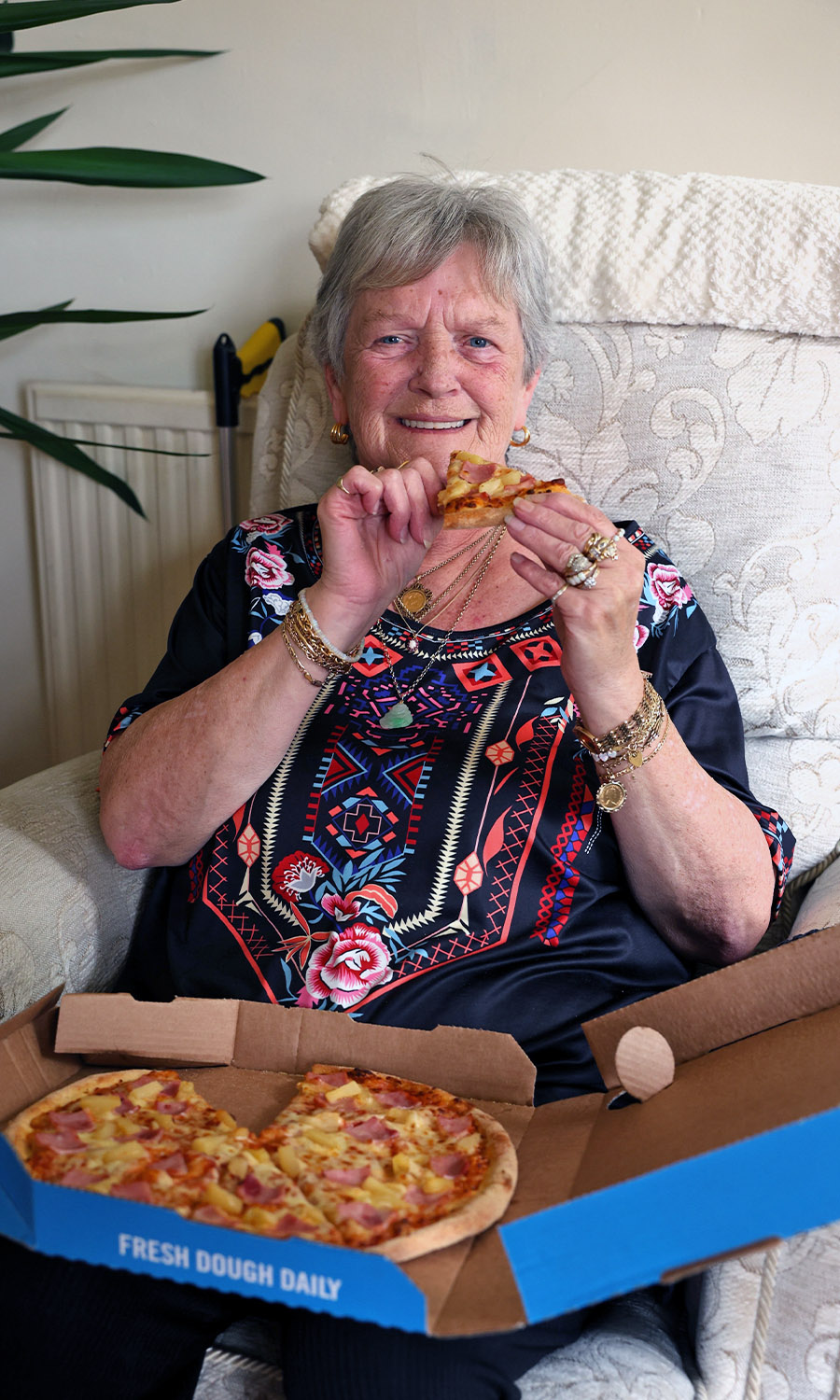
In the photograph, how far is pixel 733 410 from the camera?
1.35 meters

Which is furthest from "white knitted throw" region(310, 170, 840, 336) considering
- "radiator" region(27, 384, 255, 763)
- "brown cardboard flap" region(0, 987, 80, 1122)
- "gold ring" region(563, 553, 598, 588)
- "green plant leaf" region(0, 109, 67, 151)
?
"brown cardboard flap" region(0, 987, 80, 1122)

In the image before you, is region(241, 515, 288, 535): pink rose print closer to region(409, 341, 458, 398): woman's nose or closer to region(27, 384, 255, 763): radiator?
region(409, 341, 458, 398): woman's nose

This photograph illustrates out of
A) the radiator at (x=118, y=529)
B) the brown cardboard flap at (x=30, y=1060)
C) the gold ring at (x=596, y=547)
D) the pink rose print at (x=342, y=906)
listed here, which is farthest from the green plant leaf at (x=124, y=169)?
the brown cardboard flap at (x=30, y=1060)

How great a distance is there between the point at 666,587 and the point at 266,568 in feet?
1.51

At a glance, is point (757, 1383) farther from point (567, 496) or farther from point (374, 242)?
point (374, 242)

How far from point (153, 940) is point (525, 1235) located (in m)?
0.74

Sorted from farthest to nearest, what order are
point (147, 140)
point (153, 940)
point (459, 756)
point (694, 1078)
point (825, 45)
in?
point (147, 140) → point (825, 45) → point (153, 940) → point (459, 756) → point (694, 1078)

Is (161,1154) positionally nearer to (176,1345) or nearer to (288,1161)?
(288,1161)

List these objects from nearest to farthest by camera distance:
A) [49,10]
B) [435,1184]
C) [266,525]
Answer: [435,1184] < [266,525] < [49,10]

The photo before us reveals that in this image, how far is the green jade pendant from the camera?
1183mm

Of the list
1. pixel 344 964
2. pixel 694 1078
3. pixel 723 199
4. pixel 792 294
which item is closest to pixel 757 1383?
pixel 694 1078

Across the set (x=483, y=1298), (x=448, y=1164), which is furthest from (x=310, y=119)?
(x=483, y=1298)

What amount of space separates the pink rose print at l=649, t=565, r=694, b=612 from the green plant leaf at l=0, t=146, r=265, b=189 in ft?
2.96

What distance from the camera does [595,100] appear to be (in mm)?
1609
